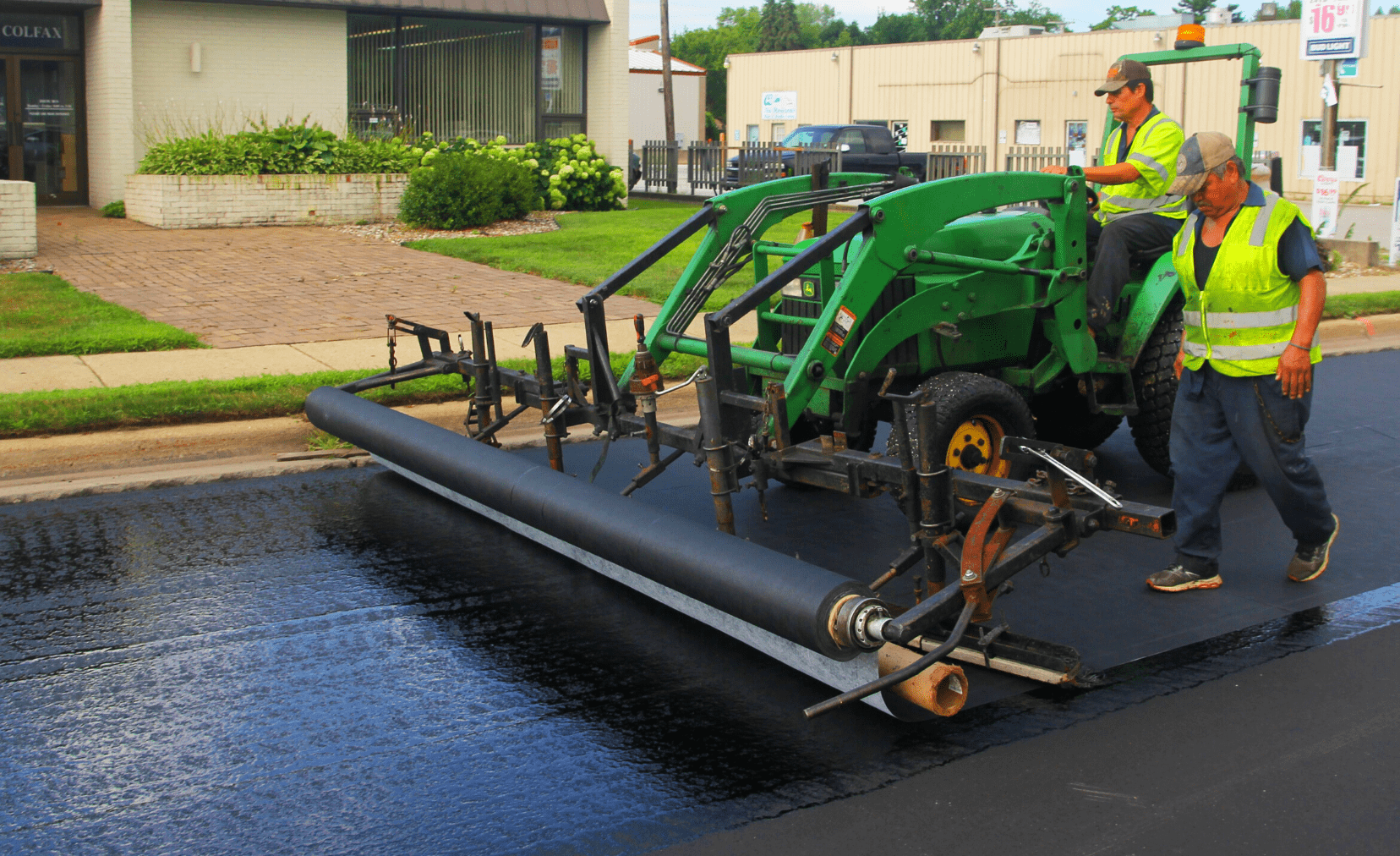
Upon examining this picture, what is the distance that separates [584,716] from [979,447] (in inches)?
106

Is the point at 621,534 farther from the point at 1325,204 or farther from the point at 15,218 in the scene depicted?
the point at 1325,204

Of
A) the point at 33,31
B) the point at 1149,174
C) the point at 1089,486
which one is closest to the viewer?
the point at 1089,486

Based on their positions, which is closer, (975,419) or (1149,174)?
(975,419)

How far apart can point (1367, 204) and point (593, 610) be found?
3345cm

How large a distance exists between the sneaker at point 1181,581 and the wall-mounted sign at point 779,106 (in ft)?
152

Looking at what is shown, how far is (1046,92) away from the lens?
4172 centimetres

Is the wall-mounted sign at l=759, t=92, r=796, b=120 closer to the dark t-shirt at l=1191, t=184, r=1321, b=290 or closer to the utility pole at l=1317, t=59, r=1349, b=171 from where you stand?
the utility pole at l=1317, t=59, r=1349, b=171

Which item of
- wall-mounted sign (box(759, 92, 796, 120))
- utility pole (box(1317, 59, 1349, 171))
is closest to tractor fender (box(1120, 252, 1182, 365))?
utility pole (box(1317, 59, 1349, 171))

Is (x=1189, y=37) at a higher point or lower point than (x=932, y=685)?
higher

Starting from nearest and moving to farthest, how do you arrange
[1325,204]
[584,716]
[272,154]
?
[584,716]
[1325,204]
[272,154]

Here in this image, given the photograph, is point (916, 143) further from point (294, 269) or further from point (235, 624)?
point (235, 624)

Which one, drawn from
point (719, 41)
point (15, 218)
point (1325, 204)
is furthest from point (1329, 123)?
point (719, 41)

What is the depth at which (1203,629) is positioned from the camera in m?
5.16

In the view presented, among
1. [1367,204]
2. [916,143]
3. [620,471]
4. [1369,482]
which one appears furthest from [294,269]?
[916,143]
